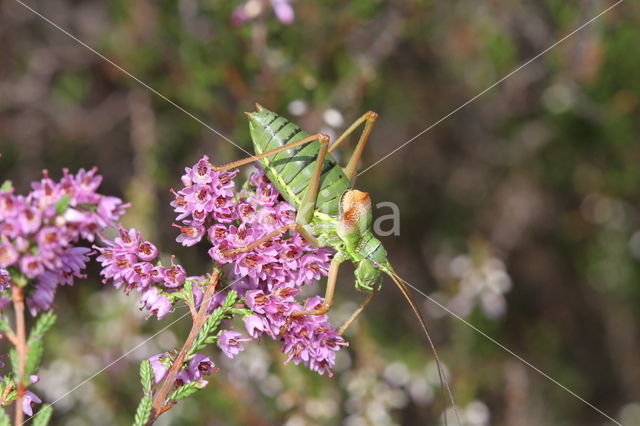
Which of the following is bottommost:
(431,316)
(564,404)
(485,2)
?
(564,404)

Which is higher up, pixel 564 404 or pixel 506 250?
pixel 506 250

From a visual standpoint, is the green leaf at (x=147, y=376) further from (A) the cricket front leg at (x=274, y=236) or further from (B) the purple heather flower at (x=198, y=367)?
(A) the cricket front leg at (x=274, y=236)

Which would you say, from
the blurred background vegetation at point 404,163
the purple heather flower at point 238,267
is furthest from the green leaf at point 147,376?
the blurred background vegetation at point 404,163

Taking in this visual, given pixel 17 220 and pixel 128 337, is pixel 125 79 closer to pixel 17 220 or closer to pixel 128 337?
pixel 128 337

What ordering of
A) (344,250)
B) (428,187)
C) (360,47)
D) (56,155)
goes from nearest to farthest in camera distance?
(344,250), (360,47), (56,155), (428,187)

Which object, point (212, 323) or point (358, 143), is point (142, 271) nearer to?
point (212, 323)

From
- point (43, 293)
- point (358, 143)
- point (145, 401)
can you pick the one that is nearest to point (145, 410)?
point (145, 401)

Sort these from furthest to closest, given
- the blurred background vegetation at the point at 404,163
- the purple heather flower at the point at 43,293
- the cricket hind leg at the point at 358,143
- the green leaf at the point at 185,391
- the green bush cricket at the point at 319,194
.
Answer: the blurred background vegetation at the point at 404,163, the cricket hind leg at the point at 358,143, the green bush cricket at the point at 319,194, the green leaf at the point at 185,391, the purple heather flower at the point at 43,293

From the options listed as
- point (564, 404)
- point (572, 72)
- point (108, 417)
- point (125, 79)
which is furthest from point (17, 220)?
point (564, 404)
